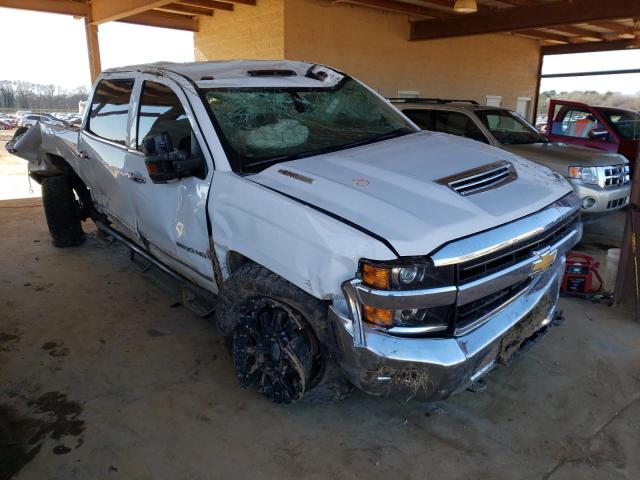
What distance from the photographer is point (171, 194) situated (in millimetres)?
3264

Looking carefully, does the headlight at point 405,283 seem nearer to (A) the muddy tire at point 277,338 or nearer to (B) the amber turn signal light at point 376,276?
(B) the amber turn signal light at point 376,276

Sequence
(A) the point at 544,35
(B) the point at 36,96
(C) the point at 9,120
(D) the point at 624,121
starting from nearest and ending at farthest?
(D) the point at 624,121 < (A) the point at 544,35 < (C) the point at 9,120 < (B) the point at 36,96

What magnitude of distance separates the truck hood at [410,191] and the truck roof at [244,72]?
86cm

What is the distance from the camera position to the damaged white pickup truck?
2.19 metres

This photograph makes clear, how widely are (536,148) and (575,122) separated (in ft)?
8.11

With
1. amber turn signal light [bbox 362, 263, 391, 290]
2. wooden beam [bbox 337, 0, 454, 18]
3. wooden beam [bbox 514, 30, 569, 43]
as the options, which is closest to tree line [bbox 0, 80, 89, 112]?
wooden beam [bbox 337, 0, 454, 18]

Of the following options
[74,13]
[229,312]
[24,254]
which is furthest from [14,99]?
[229,312]

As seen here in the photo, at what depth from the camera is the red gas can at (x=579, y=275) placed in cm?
446

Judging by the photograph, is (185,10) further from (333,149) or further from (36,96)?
(36,96)

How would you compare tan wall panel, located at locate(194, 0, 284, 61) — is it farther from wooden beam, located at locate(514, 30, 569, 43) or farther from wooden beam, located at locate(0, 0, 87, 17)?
wooden beam, located at locate(514, 30, 569, 43)

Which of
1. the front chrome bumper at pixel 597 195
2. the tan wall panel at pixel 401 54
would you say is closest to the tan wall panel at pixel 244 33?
the tan wall panel at pixel 401 54

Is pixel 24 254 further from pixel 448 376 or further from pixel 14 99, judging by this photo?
pixel 14 99

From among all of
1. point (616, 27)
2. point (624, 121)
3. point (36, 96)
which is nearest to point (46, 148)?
point (624, 121)

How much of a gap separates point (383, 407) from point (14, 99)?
88.8 feet
